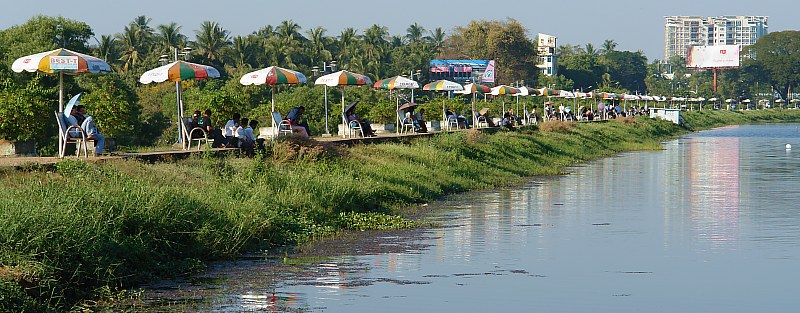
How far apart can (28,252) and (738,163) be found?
35.0m

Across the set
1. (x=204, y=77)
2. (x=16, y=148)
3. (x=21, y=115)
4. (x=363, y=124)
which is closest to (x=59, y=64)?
Result: (x=21, y=115)

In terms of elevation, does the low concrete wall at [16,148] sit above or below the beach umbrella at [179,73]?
below

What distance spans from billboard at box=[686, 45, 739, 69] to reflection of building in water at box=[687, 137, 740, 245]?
389 feet

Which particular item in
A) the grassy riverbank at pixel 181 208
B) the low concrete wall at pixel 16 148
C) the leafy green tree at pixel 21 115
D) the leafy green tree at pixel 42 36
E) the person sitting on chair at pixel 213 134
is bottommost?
the grassy riverbank at pixel 181 208

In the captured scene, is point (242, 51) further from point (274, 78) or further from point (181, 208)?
point (181, 208)

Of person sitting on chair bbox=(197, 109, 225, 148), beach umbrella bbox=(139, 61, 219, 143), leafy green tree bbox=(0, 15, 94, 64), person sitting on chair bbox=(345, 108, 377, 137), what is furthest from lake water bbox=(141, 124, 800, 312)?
leafy green tree bbox=(0, 15, 94, 64)

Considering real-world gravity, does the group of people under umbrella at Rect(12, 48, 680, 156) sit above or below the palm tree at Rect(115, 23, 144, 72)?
below

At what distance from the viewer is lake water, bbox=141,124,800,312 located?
12.9m

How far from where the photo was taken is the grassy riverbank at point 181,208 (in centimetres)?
1163

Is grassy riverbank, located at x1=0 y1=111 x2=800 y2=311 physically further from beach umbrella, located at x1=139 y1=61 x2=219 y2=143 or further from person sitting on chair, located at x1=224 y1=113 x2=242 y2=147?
beach umbrella, located at x1=139 y1=61 x2=219 y2=143

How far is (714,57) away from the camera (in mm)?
166875

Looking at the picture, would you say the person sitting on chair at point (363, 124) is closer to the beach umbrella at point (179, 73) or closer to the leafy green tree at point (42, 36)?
the beach umbrella at point (179, 73)

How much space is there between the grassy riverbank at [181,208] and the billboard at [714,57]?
14389 centimetres

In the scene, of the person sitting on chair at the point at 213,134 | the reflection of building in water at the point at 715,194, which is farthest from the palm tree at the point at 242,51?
the person sitting on chair at the point at 213,134
